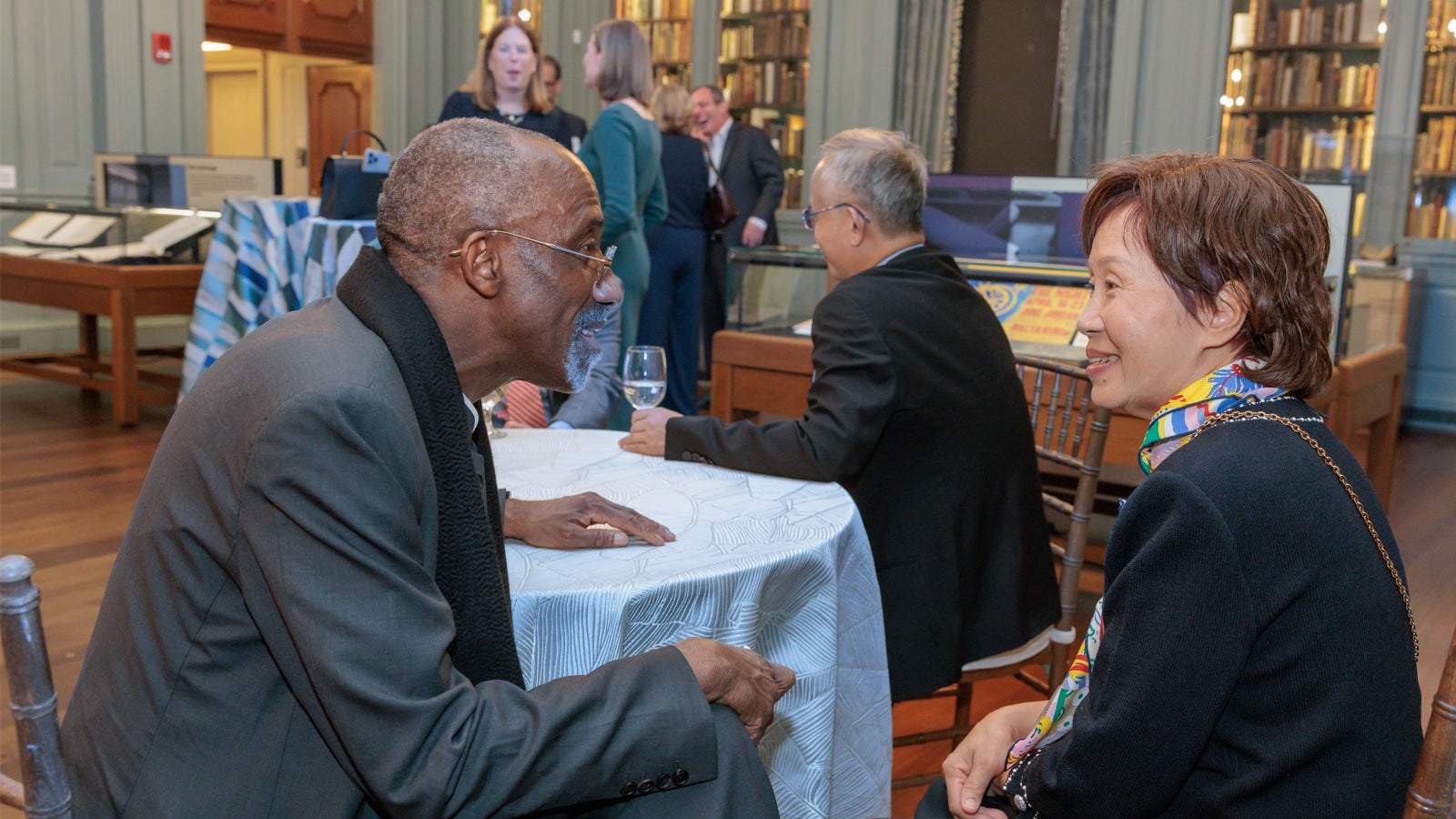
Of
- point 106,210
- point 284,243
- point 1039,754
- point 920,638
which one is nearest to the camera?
point 1039,754

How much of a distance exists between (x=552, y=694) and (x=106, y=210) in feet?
18.5

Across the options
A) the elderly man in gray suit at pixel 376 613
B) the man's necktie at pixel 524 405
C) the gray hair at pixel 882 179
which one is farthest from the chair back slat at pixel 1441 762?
the man's necktie at pixel 524 405

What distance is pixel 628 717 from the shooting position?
1.14 m

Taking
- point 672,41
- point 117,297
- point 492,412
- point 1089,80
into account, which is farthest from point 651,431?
point 672,41

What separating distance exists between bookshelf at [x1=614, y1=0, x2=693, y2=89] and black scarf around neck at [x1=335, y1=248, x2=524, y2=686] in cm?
820

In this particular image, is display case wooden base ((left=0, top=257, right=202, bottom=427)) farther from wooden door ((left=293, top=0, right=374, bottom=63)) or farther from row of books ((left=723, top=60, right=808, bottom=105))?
row of books ((left=723, top=60, right=808, bottom=105))

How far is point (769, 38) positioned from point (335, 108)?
4.50 metres

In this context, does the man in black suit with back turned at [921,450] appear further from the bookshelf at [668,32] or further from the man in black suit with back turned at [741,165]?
the bookshelf at [668,32]

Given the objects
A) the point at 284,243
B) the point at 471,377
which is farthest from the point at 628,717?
the point at 284,243

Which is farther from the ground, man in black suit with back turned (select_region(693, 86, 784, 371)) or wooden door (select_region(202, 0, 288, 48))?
wooden door (select_region(202, 0, 288, 48))

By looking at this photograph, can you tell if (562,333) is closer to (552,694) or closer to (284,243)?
(552,694)

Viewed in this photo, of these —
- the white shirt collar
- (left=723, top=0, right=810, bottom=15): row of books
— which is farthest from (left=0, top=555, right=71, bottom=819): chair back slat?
(left=723, top=0, right=810, bottom=15): row of books

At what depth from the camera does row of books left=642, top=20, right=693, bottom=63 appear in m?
9.16

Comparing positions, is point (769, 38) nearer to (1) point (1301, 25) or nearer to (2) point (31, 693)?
(1) point (1301, 25)
